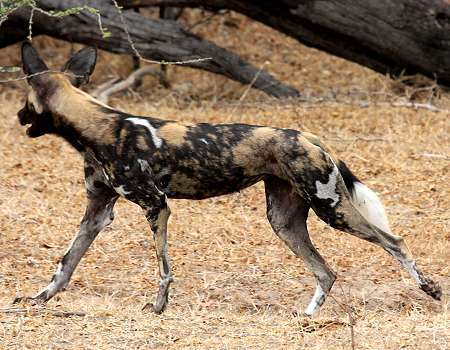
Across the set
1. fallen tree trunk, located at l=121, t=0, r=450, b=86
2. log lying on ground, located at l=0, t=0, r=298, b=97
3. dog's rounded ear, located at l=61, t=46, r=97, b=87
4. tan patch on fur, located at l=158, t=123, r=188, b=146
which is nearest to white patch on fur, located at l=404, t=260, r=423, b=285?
tan patch on fur, located at l=158, t=123, r=188, b=146

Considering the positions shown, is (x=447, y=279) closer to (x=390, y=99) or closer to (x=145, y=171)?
(x=145, y=171)

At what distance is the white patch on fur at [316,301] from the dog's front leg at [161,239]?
2.01 feet

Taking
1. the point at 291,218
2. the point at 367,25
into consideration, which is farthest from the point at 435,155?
the point at 291,218

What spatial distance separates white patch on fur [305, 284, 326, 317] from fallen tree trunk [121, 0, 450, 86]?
3.38 metres

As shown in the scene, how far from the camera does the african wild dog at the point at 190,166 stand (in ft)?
14.9

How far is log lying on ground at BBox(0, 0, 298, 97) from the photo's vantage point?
7.75 metres

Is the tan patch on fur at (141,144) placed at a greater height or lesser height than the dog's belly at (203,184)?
greater

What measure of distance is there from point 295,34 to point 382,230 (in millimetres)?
3509

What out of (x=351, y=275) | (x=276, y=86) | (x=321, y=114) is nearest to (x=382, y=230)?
(x=351, y=275)

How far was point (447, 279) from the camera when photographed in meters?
5.20

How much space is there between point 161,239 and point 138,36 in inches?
138

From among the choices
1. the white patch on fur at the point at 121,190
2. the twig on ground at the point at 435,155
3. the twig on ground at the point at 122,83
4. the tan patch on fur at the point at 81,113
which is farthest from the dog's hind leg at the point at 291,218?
the twig on ground at the point at 122,83

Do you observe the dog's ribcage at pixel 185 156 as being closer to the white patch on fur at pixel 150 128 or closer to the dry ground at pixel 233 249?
the white patch on fur at pixel 150 128

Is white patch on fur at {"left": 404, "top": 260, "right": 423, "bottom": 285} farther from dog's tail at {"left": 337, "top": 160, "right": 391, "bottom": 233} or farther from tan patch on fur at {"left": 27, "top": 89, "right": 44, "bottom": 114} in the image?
tan patch on fur at {"left": 27, "top": 89, "right": 44, "bottom": 114}
